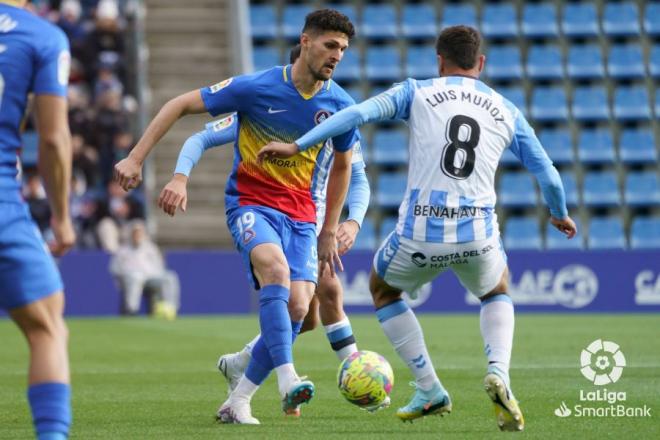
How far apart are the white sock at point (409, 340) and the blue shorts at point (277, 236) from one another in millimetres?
673

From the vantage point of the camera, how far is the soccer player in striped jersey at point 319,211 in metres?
7.41

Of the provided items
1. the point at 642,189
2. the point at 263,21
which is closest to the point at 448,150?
the point at 642,189

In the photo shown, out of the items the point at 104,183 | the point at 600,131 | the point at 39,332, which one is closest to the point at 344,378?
the point at 39,332

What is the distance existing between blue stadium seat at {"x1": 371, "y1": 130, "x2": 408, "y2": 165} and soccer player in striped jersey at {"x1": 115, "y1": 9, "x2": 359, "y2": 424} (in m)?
16.2

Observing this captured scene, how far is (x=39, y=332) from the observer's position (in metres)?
4.95

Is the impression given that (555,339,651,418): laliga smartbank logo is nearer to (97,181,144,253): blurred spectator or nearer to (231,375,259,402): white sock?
(231,375,259,402): white sock

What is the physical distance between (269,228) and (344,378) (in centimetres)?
100

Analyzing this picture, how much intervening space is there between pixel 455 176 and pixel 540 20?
19.9 m

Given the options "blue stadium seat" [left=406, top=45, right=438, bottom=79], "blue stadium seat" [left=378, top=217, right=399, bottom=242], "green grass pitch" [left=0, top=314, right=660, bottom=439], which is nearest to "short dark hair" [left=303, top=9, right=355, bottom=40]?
"green grass pitch" [left=0, top=314, right=660, bottom=439]

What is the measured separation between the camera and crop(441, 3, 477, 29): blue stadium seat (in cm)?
2578

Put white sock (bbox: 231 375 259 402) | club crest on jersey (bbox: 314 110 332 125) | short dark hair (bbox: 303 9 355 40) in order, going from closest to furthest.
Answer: short dark hair (bbox: 303 9 355 40), white sock (bbox: 231 375 259 402), club crest on jersey (bbox: 314 110 332 125)

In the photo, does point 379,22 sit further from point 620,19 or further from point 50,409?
point 50,409

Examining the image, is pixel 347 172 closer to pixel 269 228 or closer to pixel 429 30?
pixel 269 228

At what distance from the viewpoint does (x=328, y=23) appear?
741cm
